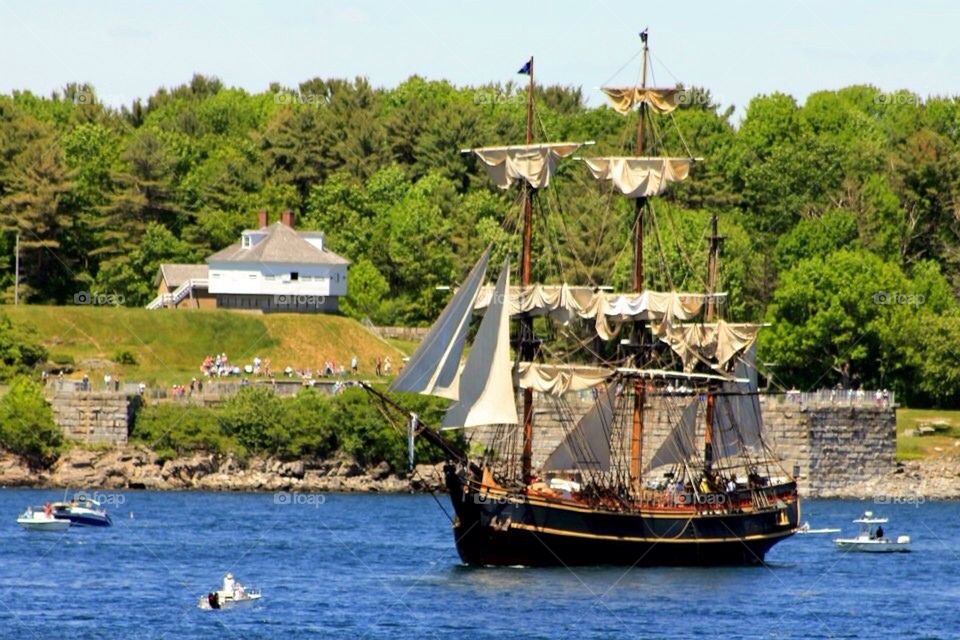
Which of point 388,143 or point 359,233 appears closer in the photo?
point 359,233

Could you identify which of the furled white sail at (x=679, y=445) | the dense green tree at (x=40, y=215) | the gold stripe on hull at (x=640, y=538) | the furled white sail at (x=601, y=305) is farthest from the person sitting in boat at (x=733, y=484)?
the dense green tree at (x=40, y=215)

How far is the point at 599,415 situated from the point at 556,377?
338 cm

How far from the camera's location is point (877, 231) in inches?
5531

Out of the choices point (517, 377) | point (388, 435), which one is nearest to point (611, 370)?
point (517, 377)

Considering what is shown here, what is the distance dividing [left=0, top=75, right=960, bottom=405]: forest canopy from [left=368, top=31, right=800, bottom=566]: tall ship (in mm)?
26570

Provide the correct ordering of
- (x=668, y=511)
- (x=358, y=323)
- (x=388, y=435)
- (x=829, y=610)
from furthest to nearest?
(x=358, y=323) < (x=388, y=435) < (x=668, y=511) < (x=829, y=610)

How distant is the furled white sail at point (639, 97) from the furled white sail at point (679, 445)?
35.0ft

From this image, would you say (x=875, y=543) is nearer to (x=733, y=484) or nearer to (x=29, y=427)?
(x=733, y=484)

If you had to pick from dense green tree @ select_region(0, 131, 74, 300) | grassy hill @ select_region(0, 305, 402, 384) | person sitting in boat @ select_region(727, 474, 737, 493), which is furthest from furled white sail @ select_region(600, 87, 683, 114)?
dense green tree @ select_region(0, 131, 74, 300)

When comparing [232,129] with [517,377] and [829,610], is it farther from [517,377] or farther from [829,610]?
[829,610]

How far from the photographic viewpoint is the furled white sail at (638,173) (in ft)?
299

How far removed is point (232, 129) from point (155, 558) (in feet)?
319

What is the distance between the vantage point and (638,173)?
91.5 m

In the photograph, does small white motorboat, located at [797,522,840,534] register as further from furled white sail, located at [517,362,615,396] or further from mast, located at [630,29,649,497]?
furled white sail, located at [517,362,615,396]
